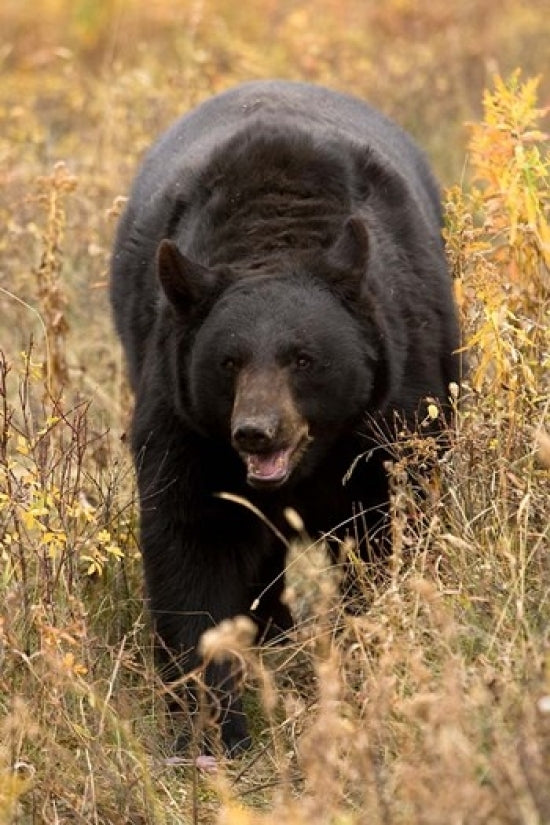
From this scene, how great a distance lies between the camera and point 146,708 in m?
5.56

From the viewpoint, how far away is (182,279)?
540 cm

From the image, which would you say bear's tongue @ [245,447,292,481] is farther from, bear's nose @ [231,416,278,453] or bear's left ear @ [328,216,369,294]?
bear's left ear @ [328,216,369,294]

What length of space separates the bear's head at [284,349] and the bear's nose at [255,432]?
0.20 feet

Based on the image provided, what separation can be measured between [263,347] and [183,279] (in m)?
0.34

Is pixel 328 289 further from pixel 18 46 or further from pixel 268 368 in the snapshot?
pixel 18 46

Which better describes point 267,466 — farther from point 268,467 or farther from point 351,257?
point 351,257

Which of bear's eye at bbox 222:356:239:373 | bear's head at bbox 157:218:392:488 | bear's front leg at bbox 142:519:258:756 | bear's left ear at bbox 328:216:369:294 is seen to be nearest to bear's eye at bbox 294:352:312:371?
bear's head at bbox 157:218:392:488

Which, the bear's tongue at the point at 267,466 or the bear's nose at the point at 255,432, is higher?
the bear's nose at the point at 255,432

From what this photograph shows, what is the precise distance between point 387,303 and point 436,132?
6833 millimetres

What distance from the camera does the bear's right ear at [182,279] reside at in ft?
17.5

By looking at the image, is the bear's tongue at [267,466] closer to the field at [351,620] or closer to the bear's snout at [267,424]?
the bear's snout at [267,424]

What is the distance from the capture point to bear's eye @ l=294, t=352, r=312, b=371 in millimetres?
5293

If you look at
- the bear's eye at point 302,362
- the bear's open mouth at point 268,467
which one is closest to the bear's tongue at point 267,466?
the bear's open mouth at point 268,467

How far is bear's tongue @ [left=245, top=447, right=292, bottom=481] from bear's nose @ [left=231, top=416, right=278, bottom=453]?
11 cm
